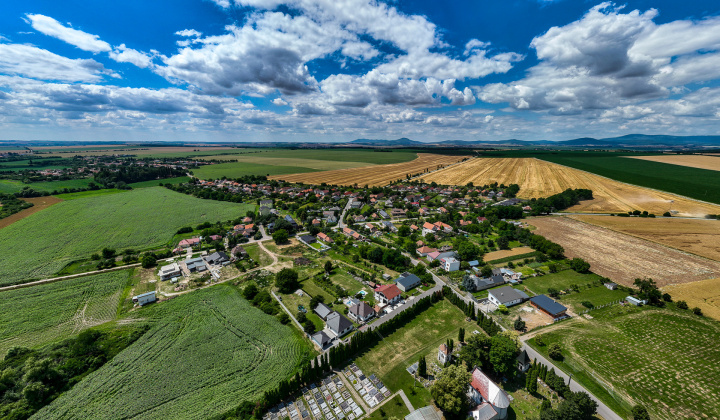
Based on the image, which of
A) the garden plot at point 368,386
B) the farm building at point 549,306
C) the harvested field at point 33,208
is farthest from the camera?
the harvested field at point 33,208

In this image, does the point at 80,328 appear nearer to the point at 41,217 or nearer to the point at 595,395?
the point at 595,395

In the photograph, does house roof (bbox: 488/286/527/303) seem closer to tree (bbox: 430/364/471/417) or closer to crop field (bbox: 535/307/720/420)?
crop field (bbox: 535/307/720/420)

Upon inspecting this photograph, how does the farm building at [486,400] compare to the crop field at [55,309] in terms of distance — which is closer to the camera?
the farm building at [486,400]

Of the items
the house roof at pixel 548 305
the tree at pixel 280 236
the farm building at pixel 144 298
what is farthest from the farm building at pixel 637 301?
the farm building at pixel 144 298

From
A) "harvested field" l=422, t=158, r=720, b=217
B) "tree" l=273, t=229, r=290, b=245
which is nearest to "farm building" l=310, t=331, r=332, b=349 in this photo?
"tree" l=273, t=229, r=290, b=245

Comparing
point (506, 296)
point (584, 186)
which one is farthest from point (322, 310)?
point (584, 186)

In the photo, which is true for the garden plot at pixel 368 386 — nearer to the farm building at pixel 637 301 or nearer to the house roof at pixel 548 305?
the house roof at pixel 548 305
